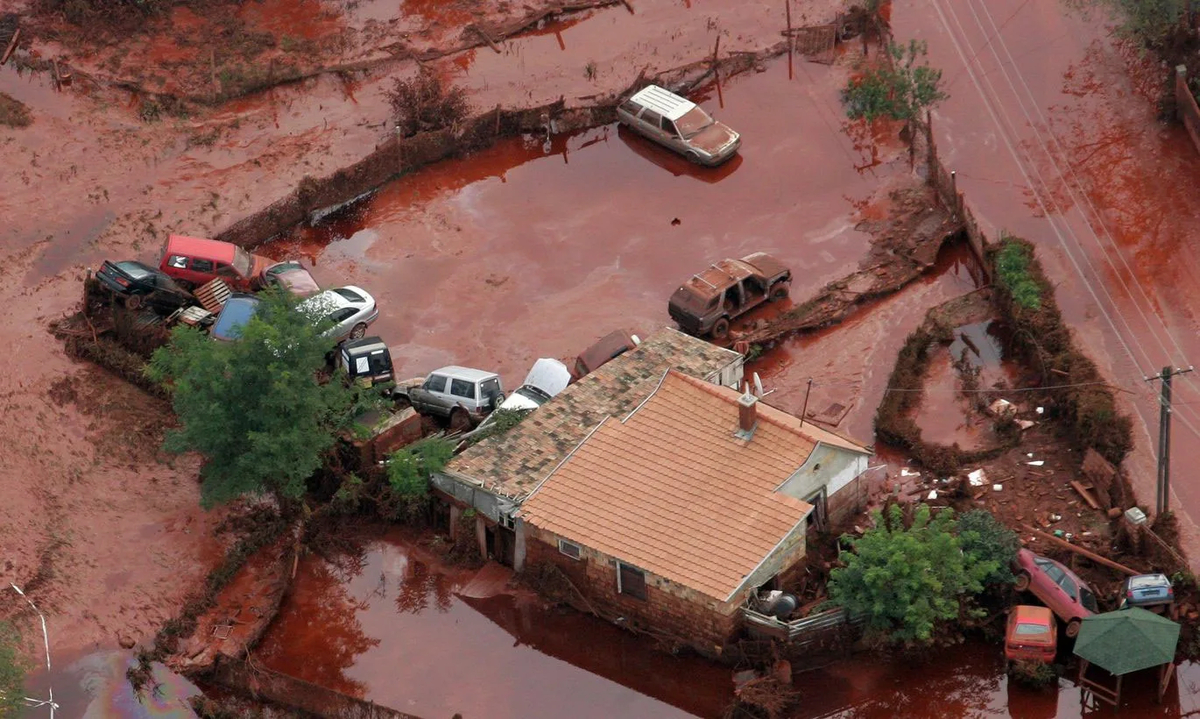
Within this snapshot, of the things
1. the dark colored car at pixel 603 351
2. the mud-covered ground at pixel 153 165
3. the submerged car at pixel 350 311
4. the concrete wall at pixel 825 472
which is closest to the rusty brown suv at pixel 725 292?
the dark colored car at pixel 603 351

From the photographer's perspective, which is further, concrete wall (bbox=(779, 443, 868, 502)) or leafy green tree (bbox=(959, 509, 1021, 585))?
concrete wall (bbox=(779, 443, 868, 502))

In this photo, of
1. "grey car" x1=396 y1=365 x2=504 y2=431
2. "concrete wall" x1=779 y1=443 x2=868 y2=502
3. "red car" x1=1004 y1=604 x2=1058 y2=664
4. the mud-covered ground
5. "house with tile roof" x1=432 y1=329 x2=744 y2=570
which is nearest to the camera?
"red car" x1=1004 y1=604 x2=1058 y2=664

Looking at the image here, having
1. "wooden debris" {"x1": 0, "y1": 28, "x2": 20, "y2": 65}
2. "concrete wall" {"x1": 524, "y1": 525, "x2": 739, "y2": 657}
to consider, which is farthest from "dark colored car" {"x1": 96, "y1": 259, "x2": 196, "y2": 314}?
"wooden debris" {"x1": 0, "y1": 28, "x2": 20, "y2": 65}

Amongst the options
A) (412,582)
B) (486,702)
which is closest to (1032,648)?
(486,702)

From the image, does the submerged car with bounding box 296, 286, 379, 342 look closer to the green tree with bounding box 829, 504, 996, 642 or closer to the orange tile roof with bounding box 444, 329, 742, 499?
the orange tile roof with bounding box 444, 329, 742, 499

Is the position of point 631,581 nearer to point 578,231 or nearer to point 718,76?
point 578,231

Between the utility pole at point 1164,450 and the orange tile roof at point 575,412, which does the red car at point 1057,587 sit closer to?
the utility pole at point 1164,450

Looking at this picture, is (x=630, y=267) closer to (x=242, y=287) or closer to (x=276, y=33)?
(x=242, y=287)
